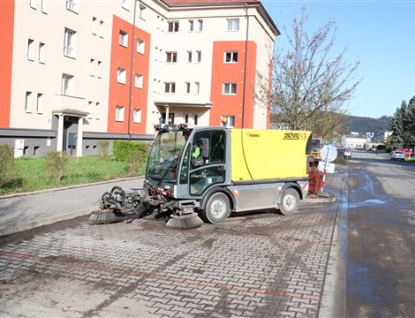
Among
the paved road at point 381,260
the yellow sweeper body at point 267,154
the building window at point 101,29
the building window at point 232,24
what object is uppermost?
the building window at point 232,24

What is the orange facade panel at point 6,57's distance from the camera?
2411 cm

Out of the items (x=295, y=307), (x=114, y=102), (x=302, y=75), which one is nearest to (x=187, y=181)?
(x=295, y=307)

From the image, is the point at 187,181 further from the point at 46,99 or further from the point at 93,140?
the point at 93,140

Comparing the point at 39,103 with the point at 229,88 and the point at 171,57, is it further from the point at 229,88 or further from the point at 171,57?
the point at 229,88

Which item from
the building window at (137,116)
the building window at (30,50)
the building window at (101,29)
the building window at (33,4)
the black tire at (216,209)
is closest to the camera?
the black tire at (216,209)

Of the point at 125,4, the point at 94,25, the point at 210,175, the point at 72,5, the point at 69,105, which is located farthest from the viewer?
the point at 125,4

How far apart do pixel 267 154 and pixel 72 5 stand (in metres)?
24.3

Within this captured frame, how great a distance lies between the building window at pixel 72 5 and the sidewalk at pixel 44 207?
19648mm

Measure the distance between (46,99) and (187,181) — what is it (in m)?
21.1

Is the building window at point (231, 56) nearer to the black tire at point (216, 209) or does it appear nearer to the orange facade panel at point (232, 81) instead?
the orange facade panel at point (232, 81)

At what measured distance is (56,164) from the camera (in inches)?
580

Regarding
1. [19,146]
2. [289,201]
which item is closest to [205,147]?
[289,201]

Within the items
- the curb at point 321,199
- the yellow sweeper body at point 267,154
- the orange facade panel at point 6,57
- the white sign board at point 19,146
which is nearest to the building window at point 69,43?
the orange facade panel at point 6,57

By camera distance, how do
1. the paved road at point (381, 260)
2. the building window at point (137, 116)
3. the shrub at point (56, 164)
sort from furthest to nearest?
the building window at point (137, 116), the shrub at point (56, 164), the paved road at point (381, 260)
